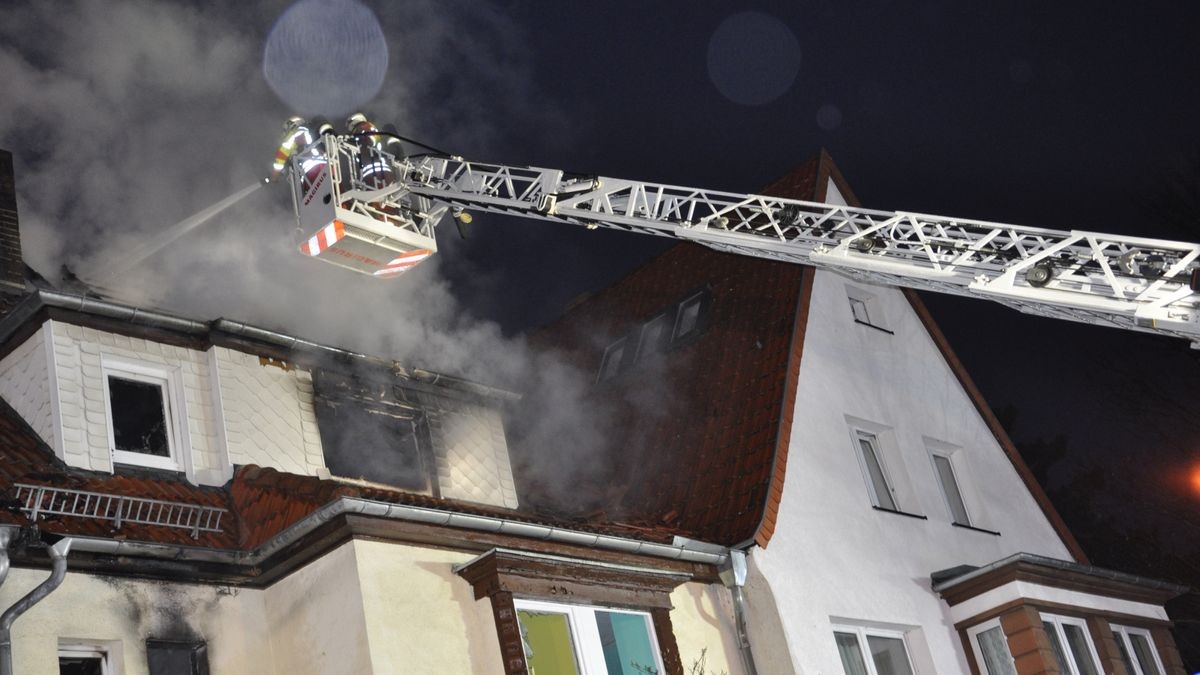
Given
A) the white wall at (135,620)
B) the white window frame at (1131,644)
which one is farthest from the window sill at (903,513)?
the white wall at (135,620)

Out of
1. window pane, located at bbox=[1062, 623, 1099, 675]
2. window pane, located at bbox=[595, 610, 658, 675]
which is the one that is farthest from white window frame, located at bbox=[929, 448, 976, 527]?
window pane, located at bbox=[595, 610, 658, 675]

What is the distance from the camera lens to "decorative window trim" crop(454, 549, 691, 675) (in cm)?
915

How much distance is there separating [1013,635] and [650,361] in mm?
5677

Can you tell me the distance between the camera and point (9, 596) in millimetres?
7766

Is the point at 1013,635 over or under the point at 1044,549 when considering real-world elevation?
under

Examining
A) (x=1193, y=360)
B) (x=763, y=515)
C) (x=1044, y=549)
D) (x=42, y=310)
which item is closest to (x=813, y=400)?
(x=763, y=515)

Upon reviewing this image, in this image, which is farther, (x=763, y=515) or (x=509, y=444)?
(x=509, y=444)

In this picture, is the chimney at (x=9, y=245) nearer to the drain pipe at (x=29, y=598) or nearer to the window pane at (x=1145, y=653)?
the drain pipe at (x=29, y=598)

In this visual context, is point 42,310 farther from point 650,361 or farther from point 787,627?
point 650,361

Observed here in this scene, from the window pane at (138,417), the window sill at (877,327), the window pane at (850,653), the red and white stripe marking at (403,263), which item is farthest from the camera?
the window sill at (877,327)

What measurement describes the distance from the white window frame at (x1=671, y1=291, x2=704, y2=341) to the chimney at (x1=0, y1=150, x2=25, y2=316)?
305 inches

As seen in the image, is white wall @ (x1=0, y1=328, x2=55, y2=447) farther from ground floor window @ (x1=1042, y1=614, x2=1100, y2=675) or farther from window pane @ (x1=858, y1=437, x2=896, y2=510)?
ground floor window @ (x1=1042, y1=614, x2=1100, y2=675)

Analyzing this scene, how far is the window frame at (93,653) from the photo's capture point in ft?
26.2

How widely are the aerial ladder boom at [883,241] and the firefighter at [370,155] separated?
0.09 metres
